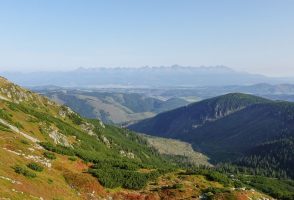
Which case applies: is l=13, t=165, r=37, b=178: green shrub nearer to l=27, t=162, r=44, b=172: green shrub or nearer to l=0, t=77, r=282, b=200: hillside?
l=0, t=77, r=282, b=200: hillside

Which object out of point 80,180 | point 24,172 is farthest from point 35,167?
point 80,180

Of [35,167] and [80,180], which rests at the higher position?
[35,167]

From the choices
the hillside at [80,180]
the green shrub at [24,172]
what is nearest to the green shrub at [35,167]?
the hillside at [80,180]

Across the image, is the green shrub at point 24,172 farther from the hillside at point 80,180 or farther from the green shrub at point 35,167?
the green shrub at point 35,167

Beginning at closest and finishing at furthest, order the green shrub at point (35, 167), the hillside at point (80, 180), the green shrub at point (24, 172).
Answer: the hillside at point (80, 180)
the green shrub at point (24, 172)
the green shrub at point (35, 167)

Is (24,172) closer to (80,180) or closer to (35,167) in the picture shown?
(35,167)

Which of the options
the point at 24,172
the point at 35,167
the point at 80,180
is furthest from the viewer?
the point at 80,180

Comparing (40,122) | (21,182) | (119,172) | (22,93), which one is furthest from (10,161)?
(22,93)

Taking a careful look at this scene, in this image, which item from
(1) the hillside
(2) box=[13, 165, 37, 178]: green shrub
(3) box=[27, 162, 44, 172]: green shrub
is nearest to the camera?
(1) the hillside

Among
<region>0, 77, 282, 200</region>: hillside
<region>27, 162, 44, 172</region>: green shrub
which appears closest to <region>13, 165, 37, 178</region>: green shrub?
<region>0, 77, 282, 200</region>: hillside

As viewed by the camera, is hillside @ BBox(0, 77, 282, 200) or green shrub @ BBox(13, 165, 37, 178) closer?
hillside @ BBox(0, 77, 282, 200)

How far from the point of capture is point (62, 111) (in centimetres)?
18912

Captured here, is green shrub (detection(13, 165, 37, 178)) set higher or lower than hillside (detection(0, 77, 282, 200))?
higher

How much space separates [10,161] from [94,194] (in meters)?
11.9
